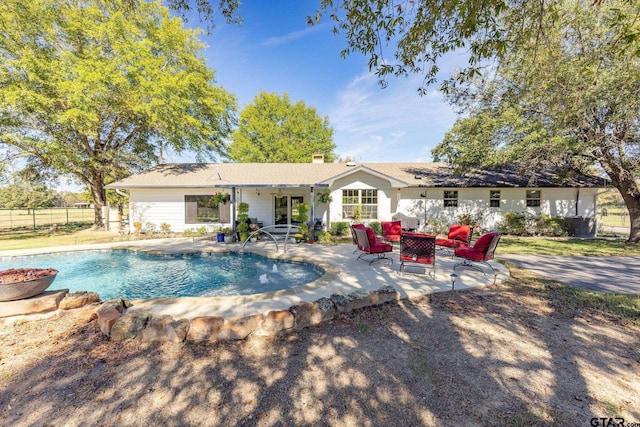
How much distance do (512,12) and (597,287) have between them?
5912 millimetres

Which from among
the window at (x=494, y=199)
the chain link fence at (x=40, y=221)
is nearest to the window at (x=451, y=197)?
the window at (x=494, y=199)

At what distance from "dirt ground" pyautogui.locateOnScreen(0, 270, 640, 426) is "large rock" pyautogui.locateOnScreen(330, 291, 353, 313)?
0.84 feet

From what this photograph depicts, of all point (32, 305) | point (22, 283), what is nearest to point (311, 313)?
point (32, 305)

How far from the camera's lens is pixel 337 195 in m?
14.8

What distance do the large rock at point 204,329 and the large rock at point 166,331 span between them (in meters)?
0.09

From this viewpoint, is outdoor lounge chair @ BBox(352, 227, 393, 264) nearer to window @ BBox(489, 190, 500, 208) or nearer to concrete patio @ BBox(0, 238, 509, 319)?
concrete patio @ BBox(0, 238, 509, 319)

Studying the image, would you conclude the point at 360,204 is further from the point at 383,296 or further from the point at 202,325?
the point at 202,325

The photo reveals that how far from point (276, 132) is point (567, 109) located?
26.3m

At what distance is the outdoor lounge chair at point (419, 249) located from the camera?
634 centimetres

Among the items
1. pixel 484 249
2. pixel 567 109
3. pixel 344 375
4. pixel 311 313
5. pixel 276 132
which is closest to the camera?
pixel 344 375

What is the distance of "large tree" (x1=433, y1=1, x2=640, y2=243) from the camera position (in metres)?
7.63

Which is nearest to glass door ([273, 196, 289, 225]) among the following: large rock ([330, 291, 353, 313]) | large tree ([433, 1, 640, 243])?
large tree ([433, 1, 640, 243])

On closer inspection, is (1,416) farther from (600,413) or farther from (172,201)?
(172,201)

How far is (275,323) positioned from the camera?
369 cm
